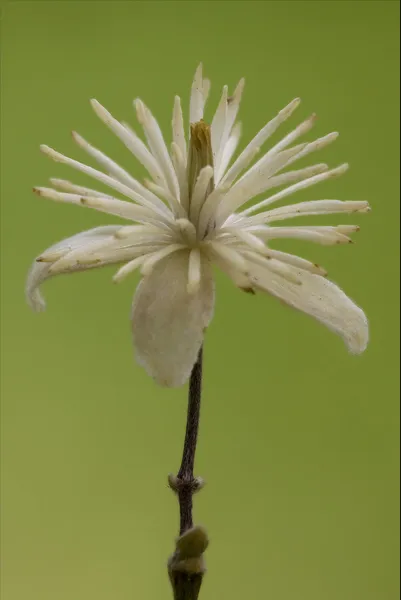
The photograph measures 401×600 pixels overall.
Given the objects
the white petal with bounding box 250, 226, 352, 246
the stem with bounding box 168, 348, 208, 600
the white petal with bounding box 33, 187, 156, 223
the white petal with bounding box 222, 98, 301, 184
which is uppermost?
the white petal with bounding box 222, 98, 301, 184

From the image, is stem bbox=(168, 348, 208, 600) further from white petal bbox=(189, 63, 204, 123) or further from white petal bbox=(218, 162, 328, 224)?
white petal bbox=(189, 63, 204, 123)

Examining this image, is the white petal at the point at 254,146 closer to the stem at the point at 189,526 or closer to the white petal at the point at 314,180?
the white petal at the point at 314,180

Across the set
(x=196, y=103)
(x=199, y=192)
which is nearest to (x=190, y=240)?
(x=199, y=192)

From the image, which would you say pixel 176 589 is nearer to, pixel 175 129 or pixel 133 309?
pixel 133 309

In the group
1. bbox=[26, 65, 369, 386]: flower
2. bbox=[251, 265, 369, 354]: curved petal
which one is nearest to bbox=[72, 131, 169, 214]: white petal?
bbox=[26, 65, 369, 386]: flower

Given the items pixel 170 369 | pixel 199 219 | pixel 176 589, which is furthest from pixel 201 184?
pixel 176 589

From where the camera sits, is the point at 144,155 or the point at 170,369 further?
the point at 144,155

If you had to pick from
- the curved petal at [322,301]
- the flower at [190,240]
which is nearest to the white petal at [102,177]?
the flower at [190,240]
